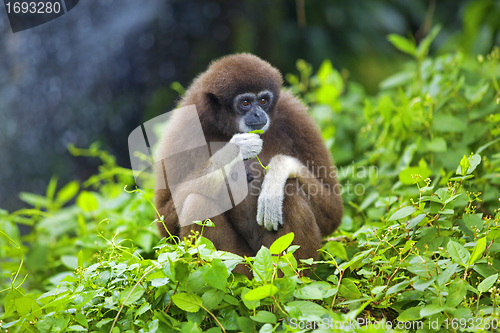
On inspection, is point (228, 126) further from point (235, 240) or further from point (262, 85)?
point (235, 240)

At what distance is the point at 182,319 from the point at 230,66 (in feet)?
6.84

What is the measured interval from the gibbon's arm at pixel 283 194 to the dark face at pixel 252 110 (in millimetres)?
351

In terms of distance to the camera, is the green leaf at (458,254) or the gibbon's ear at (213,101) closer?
the green leaf at (458,254)

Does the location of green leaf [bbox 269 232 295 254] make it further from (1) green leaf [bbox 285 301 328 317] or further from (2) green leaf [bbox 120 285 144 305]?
(2) green leaf [bbox 120 285 144 305]

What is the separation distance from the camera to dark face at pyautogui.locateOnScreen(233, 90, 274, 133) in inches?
142

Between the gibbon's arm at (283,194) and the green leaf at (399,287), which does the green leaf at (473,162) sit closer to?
the green leaf at (399,287)

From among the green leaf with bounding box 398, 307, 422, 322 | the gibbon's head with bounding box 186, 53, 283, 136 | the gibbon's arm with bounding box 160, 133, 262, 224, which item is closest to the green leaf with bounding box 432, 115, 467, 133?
the gibbon's head with bounding box 186, 53, 283, 136

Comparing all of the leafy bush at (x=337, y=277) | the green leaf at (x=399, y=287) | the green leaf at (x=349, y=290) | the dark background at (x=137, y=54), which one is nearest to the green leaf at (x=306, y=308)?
the leafy bush at (x=337, y=277)

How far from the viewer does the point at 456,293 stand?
2303 mm

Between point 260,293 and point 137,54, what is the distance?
7357 mm

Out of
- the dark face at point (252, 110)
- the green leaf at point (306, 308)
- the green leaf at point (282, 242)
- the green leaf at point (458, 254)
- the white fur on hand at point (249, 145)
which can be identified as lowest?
the green leaf at point (306, 308)

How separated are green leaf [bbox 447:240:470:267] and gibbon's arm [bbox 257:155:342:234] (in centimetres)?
122

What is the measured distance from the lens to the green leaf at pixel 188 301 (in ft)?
7.83

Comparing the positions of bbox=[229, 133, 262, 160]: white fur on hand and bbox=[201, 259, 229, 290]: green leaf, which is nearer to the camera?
bbox=[201, 259, 229, 290]: green leaf
